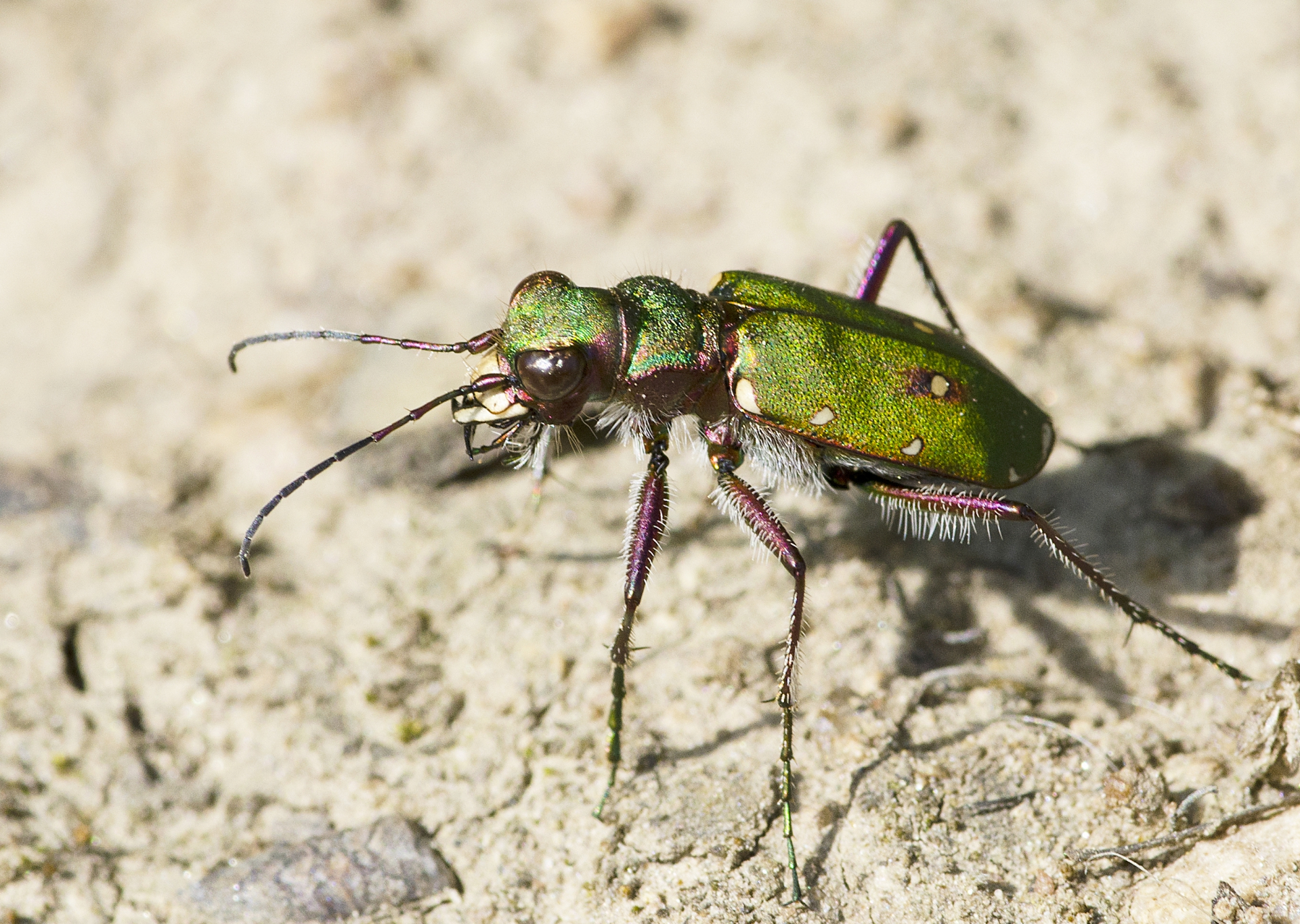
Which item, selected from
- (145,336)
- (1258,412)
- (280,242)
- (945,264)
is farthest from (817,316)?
(145,336)

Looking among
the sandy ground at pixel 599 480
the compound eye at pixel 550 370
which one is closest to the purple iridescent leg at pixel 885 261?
the sandy ground at pixel 599 480

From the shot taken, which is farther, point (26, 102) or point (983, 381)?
point (26, 102)

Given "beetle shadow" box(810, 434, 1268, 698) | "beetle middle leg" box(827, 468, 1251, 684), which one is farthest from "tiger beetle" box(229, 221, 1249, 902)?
"beetle shadow" box(810, 434, 1268, 698)

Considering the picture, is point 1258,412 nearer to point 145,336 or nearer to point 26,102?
point 145,336

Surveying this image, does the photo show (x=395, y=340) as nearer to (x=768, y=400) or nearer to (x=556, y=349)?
(x=556, y=349)

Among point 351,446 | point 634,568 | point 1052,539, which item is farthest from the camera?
point 1052,539

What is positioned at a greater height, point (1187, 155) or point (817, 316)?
point (1187, 155)

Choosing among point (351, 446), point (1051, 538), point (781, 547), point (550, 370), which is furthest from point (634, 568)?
point (1051, 538)

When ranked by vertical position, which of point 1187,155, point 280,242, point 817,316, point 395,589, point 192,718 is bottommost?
point 192,718
